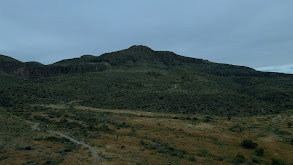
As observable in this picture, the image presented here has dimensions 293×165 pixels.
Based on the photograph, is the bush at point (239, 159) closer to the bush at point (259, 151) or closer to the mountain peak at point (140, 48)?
the bush at point (259, 151)

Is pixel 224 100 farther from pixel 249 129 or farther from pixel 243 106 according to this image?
pixel 249 129

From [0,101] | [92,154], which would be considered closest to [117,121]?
[92,154]

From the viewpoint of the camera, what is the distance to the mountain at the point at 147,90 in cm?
6625

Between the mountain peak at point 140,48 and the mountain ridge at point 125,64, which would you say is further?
the mountain peak at point 140,48

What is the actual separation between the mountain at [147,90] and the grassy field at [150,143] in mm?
21406

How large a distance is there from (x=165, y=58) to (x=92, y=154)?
149m

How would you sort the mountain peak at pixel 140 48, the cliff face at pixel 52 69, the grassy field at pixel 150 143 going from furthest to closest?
the mountain peak at pixel 140 48, the cliff face at pixel 52 69, the grassy field at pixel 150 143

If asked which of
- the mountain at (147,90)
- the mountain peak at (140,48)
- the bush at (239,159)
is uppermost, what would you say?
the mountain peak at (140,48)

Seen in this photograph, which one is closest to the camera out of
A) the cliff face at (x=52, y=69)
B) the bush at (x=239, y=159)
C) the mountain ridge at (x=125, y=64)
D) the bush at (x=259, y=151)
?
the bush at (x=239, y=159)

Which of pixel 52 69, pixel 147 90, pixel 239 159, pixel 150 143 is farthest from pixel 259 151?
pixel 52 69

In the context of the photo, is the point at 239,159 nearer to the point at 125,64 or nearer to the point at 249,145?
the point at 249,145

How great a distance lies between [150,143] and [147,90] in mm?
56566

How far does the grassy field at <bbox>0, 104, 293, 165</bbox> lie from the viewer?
22.3 m

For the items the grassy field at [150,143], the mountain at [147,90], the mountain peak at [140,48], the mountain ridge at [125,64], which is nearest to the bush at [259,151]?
the grassy field at [150,143]
